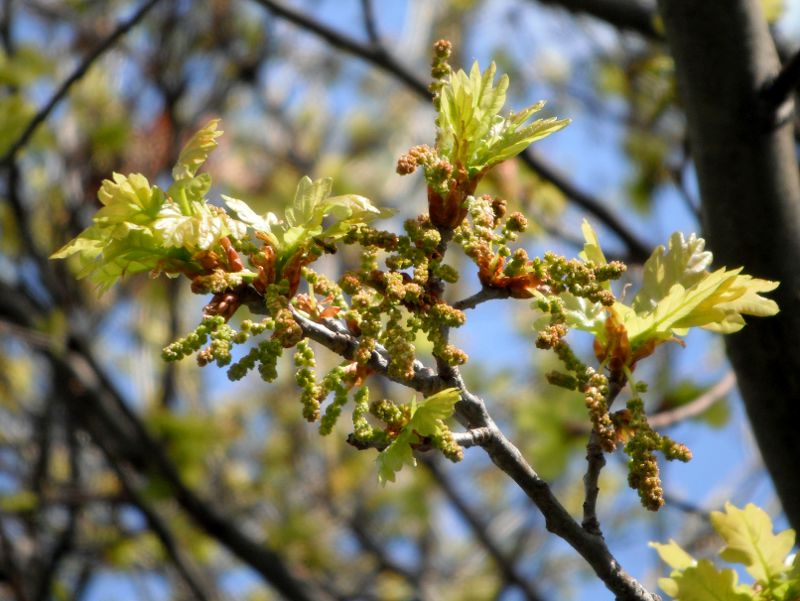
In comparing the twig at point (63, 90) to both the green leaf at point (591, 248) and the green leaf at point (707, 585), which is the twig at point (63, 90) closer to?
the green leaf at point (591, 248)

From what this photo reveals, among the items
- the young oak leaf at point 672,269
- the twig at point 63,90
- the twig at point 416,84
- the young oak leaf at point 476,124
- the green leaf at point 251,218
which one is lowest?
the green leaf at point 251,218

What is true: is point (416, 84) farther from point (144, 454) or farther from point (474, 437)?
point (474, 437)

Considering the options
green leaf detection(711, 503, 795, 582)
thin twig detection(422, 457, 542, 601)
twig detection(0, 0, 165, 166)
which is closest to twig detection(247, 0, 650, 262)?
twig detection(0, 0, 165, 166)

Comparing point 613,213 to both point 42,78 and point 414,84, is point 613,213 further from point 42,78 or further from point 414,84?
point 42,78

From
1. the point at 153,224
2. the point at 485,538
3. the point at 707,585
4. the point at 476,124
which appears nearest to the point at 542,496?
the point at 707,585

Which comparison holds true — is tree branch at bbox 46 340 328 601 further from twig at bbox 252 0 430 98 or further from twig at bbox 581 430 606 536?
twig at bbox 581 430 606 536

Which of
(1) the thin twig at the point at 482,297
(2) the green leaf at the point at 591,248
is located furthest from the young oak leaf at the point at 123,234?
(2) the green leaf at the point at 591,248
